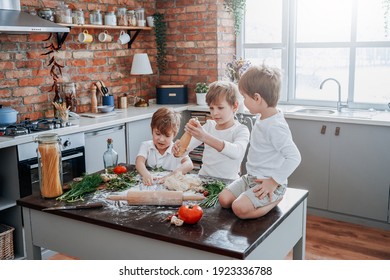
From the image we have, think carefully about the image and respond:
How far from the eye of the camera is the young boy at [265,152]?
5.88 feet

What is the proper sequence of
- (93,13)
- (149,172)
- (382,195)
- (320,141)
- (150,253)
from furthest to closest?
(93,13), (320,141), (382,195), (149,172), (150,253)

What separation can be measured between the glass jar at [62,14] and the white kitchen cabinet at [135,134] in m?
1.02

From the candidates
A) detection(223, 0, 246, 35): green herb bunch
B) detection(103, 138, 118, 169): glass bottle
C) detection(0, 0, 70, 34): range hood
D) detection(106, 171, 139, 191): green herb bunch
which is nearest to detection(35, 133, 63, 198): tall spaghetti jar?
detection(106, 171, 139, 191): green herb bunch

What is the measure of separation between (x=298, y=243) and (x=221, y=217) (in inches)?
22.1

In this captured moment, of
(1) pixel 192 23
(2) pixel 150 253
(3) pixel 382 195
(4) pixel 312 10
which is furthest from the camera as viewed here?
(1) pixel 192 23

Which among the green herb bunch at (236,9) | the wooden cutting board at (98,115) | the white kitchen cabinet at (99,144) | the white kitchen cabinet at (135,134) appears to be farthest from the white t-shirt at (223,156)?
the green herb bunch at (236,9)

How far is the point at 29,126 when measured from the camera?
10.8 feet

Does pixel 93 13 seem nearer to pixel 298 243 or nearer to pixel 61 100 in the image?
pixel 61 100

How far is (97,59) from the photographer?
14.1 feet

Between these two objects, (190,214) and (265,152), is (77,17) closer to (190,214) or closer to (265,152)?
(265,152)

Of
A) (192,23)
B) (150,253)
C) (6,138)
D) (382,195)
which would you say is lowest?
(382,195)

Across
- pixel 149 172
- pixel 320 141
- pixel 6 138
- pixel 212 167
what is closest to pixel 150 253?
pixel 149 172

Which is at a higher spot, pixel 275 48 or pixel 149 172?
pixel 275 48

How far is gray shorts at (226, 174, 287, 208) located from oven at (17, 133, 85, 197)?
66.2 inches
